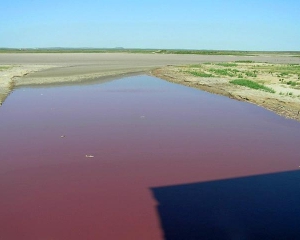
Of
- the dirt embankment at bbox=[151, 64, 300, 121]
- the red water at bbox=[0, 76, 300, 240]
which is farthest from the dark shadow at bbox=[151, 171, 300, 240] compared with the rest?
the dirt embankment at bbox=[151, 64, 300, 121]

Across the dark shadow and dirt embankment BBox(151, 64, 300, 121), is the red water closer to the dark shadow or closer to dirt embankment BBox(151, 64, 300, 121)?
the dark shadow

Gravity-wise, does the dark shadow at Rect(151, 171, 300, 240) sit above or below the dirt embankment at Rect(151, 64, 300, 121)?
above

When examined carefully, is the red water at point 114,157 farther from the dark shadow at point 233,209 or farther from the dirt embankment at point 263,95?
the dirt embankment at point 263,95

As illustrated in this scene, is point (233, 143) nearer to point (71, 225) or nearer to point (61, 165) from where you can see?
point (61, 165)

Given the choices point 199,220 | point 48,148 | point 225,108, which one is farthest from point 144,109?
point 199,220

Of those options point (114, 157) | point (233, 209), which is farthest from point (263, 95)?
point (233, 209)

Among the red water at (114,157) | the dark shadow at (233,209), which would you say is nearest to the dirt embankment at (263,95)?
the red water at (114,157)
